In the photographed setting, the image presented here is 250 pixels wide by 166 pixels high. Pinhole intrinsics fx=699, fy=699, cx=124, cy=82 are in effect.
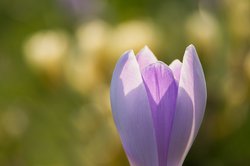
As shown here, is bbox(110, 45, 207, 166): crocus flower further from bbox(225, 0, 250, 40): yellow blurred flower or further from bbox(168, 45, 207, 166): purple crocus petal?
bbox(225, 0, 250, 40): yellow blurred flower

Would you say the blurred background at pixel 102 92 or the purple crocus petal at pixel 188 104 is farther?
the blurred background at pixel 102 92

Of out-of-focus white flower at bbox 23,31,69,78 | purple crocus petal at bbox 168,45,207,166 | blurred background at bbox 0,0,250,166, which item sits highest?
purple crocus petal at bbox 168,45,207,166

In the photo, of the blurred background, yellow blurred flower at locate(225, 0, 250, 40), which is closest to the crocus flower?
the blurred background

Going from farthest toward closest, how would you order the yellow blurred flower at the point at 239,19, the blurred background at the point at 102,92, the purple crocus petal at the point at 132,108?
the yellow blurred flower at the point at 239,19
the blurred background at the point at 102,92
the purple crocus petal at the point at 132,108

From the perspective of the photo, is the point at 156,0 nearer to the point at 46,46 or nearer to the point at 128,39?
the point at 46,46

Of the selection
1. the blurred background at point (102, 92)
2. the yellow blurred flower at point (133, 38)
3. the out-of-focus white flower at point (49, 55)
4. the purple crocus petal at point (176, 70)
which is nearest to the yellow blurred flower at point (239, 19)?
the blurred background at point (102, 92)

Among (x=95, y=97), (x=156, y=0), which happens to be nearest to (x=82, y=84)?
(x=95, y=97)

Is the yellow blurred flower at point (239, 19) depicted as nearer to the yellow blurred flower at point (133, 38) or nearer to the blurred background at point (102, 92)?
the blurred background at point (102, 92)
